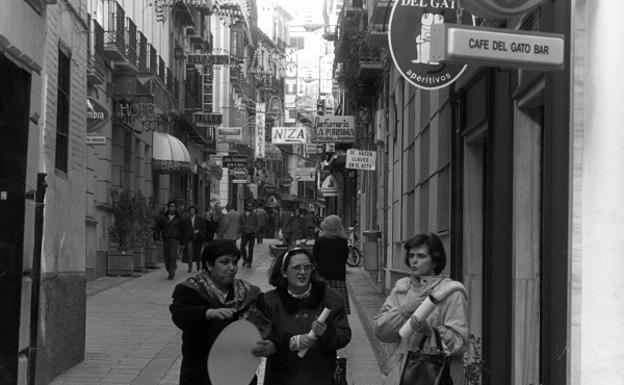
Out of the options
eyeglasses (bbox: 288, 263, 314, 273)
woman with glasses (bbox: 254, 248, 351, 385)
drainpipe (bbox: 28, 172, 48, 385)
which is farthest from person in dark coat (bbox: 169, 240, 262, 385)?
drainpipe (bbox: 28, 172, 48, 385)

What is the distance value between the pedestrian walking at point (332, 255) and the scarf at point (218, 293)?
7187 mm

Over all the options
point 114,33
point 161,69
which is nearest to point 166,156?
point 161,69

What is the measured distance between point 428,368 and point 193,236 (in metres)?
19.7

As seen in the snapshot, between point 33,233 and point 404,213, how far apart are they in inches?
→ 413

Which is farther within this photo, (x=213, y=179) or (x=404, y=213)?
(x=213, y=179)

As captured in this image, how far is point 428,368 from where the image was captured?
18.9 ft

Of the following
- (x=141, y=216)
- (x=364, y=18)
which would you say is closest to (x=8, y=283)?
(x=141, y=216)

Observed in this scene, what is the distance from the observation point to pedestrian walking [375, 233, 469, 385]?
5.72 metres

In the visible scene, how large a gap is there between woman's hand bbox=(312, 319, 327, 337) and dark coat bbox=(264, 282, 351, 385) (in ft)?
0.22

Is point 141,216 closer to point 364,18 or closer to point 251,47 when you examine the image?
point 364,18

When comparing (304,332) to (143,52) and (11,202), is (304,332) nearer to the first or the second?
(11,202)

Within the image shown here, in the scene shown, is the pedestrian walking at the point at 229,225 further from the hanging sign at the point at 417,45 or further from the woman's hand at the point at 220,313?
the woman's hand at the point at 220,313

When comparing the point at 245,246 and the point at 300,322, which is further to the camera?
the point at 245,246

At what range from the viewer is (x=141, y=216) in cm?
2438
